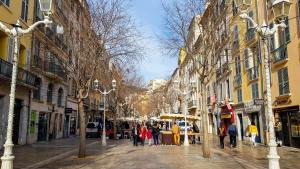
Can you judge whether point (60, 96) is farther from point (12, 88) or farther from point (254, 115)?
point (12, 88)

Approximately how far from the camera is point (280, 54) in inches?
827

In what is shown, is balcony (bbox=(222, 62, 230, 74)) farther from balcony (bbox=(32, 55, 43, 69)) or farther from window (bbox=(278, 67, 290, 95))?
balcony (bbox=(32, 55, 43, 69))

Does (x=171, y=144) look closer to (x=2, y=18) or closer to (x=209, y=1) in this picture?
(x=209, y=1)

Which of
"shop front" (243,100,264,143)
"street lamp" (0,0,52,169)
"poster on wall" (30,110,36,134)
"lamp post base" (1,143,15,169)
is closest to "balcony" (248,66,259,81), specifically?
"shop front" (243,100,264,143)

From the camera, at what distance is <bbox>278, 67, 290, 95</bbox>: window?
66.8 feet

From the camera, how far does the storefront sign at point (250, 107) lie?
82.1ft

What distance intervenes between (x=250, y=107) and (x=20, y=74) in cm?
1807

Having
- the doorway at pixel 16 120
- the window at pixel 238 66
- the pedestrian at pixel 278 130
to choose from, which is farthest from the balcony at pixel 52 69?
the pedestrian at pixel 278 130

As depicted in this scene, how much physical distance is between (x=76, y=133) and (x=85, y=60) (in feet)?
84.3

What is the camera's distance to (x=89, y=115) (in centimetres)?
4900

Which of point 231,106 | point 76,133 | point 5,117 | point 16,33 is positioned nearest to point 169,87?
point 76,133

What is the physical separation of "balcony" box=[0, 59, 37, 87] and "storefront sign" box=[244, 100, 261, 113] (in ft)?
56.7

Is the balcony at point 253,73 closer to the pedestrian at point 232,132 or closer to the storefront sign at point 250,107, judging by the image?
the storefront sign at point 250,107

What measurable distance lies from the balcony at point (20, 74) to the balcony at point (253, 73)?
17268mm
